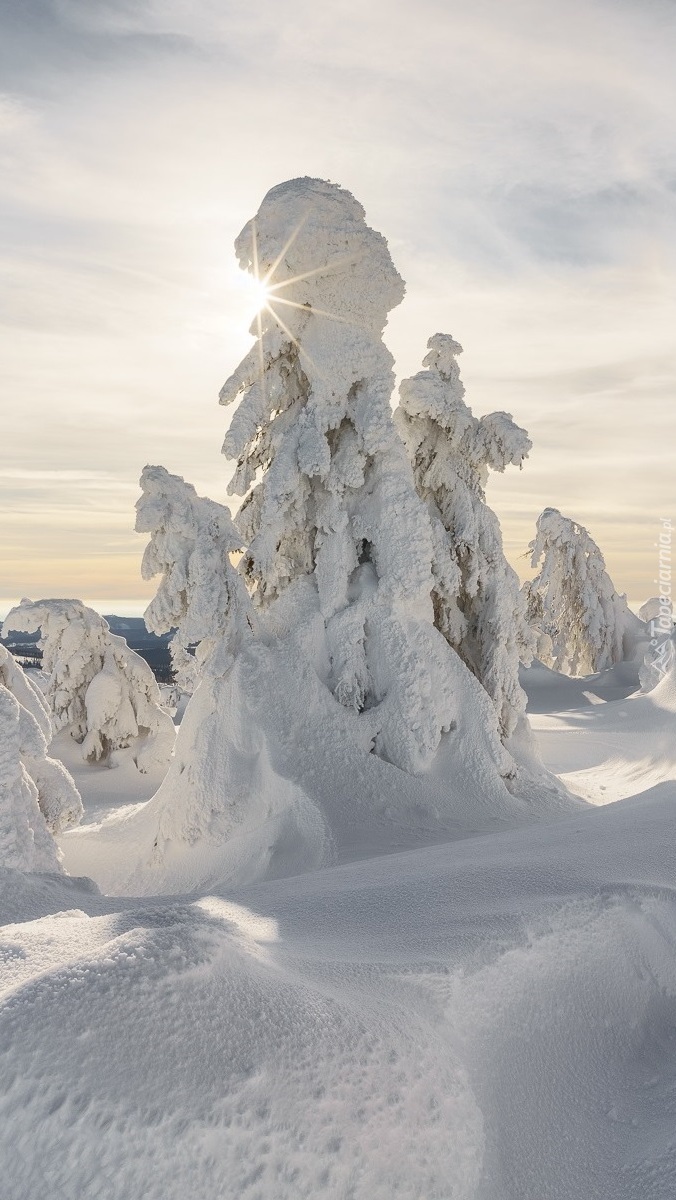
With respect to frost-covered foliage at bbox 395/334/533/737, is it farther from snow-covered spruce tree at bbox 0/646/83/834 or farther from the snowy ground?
the snowy ground

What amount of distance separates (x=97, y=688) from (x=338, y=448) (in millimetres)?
9478

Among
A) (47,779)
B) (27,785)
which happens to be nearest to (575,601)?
(47,779)

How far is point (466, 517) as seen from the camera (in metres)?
12.6

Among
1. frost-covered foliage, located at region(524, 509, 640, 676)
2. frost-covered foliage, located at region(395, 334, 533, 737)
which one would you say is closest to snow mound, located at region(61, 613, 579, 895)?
frost-covered foliage, located at region(395, 334, 533, 737)

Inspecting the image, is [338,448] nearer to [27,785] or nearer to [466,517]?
[466,517]

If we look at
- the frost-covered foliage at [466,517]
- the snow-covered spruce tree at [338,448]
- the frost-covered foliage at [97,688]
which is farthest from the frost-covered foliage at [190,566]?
the frost-covered foliage at [97,688]

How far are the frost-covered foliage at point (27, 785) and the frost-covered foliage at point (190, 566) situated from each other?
224cm

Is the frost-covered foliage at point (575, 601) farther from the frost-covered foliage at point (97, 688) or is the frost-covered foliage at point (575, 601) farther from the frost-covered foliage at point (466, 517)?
the frost-covered foliage at point (466, 517)

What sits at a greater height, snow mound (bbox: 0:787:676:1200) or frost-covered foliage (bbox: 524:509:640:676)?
frost-covered foliage (bbox: 524:509:640:676)

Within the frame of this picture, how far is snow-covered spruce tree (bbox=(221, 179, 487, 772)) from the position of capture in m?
11.2

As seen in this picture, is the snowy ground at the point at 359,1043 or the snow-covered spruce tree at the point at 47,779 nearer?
the snowy ground at the point at 359,1043

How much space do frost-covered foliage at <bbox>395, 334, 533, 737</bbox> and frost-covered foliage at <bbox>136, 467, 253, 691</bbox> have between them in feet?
10.2

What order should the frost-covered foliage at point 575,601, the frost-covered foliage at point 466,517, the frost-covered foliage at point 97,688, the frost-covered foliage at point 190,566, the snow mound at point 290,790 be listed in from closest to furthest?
the snow mound at point 290,790 → the frost-covered foliage at point 190,566 → the frost-covered foliage at point 466,517 → the frost-covered foliage at point 97,688 → the frost-covered foliage at point 575,601

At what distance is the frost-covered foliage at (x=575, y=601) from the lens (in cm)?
2723
